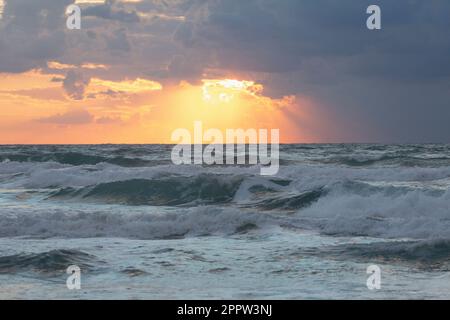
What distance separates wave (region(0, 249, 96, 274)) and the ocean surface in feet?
0.11

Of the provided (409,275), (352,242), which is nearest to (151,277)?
(409,275)

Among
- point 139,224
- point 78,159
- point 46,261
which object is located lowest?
point 46,261

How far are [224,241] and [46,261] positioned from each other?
163 inches

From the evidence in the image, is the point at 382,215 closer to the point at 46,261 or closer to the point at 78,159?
the point at 46,261

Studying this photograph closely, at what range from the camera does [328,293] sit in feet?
29.1

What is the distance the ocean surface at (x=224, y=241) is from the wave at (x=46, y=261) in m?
0.03

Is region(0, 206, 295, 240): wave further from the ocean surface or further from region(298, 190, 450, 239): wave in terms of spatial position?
region(298, 190, 450, 239): wave

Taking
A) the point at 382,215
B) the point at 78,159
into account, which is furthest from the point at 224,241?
the point at 78,159

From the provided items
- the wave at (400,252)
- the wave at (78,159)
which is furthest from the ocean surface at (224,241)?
the wave at (78,159)

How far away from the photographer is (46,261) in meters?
11.1

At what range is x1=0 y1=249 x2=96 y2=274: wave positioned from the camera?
34.8 feet

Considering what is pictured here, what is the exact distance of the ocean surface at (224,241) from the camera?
939cm

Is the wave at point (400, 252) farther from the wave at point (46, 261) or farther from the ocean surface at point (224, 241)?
the wave at point (46, 261)

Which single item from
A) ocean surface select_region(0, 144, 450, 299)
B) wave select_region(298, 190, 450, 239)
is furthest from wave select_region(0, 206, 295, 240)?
wave select_region(298, 190, 450, 239)
